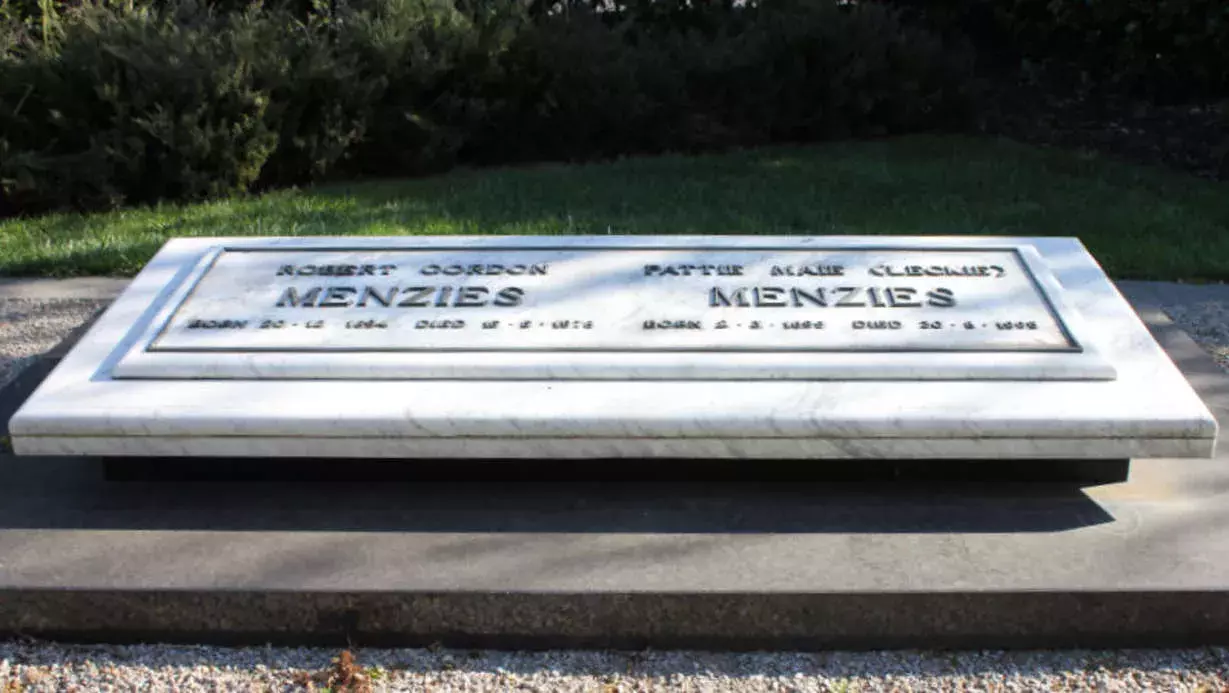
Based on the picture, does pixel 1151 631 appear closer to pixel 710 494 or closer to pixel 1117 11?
pixel 710 494

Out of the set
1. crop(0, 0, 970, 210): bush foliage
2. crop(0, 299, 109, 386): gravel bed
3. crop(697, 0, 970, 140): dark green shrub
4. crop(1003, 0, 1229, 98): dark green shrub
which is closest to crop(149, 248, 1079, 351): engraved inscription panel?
crop(0, 299, 109, 386): gravel bed

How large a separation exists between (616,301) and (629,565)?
0.94 meters

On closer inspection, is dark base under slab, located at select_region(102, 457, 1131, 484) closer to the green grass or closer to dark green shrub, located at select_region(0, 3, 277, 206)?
the green grass

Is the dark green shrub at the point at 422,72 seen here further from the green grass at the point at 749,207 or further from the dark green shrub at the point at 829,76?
the dark green shrub at the point at 829,76

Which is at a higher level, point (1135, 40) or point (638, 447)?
point (638, 447)

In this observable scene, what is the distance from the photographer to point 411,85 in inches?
361

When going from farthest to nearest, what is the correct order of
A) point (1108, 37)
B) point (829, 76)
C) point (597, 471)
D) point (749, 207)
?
1. point (1108, 37)
2. point (829, 76)
3. point (749, 207)
4. point (597, 471)

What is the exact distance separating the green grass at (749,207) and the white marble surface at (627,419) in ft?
11.2

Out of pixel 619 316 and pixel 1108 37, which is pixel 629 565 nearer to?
pixel 619 316

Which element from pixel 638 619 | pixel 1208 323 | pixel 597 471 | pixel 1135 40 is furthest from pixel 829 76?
pixel 638 619

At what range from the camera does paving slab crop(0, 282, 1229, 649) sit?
284cm

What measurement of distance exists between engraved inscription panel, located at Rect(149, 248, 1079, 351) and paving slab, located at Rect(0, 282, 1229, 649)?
0.41 meters

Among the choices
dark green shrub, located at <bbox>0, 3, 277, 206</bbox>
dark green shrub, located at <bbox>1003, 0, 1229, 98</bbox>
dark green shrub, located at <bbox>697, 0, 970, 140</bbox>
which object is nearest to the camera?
dark green shrub, located at <bbox>0, 3, 277, 206</bbox>

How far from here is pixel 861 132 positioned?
413 inches
